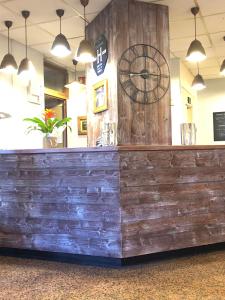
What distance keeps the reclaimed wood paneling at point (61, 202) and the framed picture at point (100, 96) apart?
146 centimetres

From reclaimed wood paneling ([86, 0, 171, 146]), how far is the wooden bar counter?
1.11m

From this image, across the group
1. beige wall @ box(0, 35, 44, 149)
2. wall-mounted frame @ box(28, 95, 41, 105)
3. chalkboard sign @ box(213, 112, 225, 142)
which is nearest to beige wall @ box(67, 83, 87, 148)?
beige wall @ box(0, 35, 44, 149)

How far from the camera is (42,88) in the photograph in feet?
19.3

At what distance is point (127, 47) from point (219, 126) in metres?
4.46

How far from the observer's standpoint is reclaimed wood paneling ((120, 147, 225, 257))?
2.87 meters

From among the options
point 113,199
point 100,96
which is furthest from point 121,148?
point 100,96

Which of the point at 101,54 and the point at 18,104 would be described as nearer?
the point at 101,54

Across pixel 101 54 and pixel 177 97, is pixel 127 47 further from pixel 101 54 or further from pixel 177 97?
pixel 177 97

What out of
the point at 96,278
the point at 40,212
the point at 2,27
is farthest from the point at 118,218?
the point at 2,27

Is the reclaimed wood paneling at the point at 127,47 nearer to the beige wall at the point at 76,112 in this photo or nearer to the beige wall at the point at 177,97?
the beige wall at the point at 177,97

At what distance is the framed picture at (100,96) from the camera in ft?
14.0

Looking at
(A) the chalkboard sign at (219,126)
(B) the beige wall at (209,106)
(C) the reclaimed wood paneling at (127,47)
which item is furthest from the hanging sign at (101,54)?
(A) the chalkboard sign at (219,126)

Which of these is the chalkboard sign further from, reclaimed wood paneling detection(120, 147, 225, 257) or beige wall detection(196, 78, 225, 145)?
reclaimed wood paneling detection(120, 147, 225, 257)

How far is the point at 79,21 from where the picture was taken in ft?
15.1
